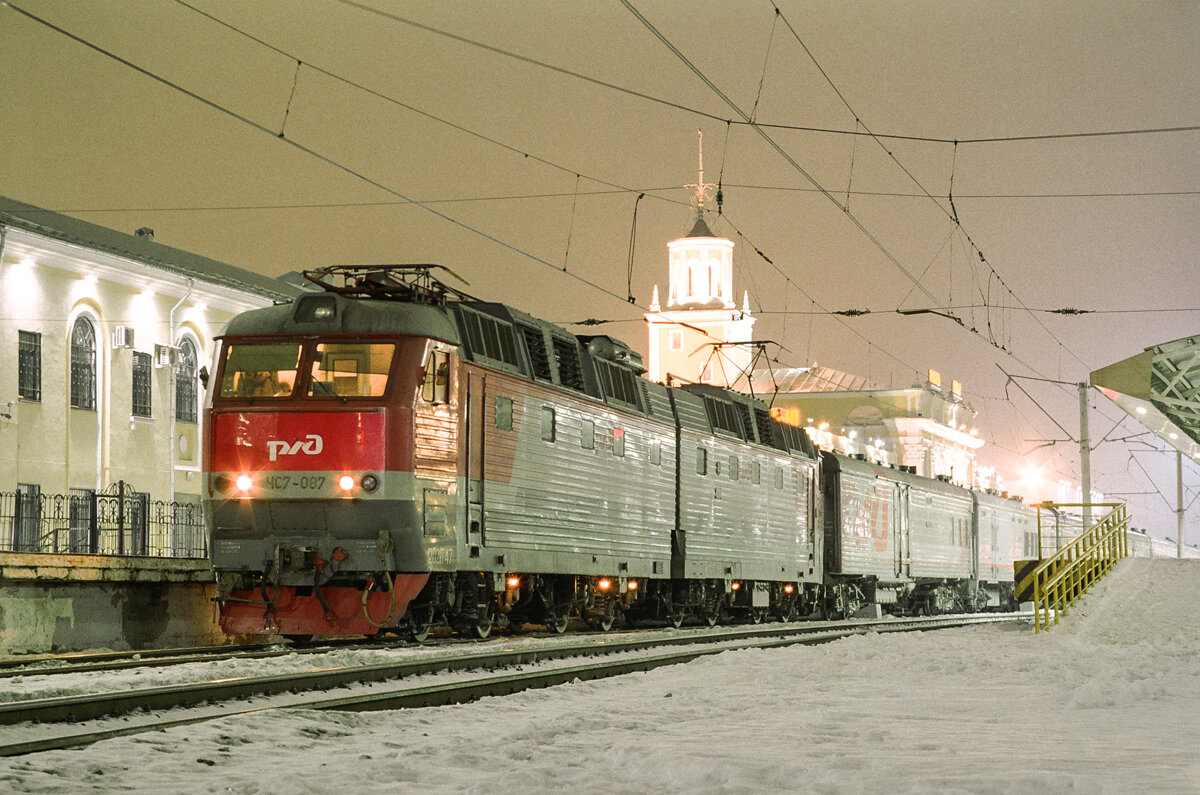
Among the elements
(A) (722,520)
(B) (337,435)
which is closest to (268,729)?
(B) (337,435)

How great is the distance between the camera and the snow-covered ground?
8.41 metres

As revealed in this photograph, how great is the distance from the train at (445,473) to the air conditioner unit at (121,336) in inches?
563

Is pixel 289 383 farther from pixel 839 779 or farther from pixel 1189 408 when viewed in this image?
pixel 1189 408

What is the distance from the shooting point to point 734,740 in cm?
1039

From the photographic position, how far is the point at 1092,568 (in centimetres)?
2784

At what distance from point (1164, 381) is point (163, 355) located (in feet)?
79.9

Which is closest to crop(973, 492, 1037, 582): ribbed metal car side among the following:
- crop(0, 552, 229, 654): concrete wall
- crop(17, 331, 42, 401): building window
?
crop(17, 331, 42, 401): building window

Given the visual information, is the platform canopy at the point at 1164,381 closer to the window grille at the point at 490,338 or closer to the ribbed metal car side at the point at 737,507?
the ribbed metal car side at the point at 737,507

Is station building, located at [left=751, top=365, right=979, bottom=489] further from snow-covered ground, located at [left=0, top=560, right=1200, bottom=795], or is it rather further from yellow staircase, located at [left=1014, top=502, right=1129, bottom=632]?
snow-covered ground, located at [left=0, top=560, right=1200, bottom=795]

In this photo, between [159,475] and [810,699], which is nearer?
[810,699]

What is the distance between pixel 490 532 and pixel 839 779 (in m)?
11.0

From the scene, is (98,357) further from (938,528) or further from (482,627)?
(938,528)

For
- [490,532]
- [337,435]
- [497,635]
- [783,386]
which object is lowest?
[497,635]

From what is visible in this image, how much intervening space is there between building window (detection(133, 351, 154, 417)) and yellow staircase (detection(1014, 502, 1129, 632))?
21.1 metres
